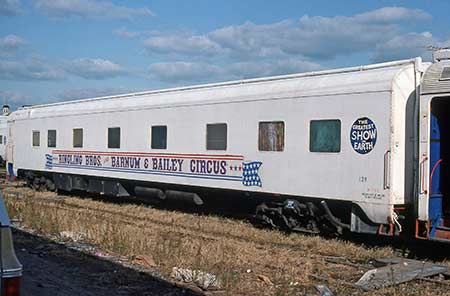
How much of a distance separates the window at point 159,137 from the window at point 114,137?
1934 mm

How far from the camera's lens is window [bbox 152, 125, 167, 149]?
1630cm

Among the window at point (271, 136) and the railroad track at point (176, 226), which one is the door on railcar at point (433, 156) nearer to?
the railroad track at point (176, 226)

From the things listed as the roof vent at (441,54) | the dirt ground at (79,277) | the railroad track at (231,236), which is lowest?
the railroad track at (231,236)

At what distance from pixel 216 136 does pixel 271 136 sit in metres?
1.85

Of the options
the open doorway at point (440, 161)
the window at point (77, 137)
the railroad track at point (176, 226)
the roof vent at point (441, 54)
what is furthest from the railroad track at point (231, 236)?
the roof vent at point (441, 54)

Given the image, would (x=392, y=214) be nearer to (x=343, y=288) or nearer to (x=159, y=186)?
(x=343, y=288)

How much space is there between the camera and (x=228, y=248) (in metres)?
10.8

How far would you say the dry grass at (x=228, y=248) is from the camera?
8227 millimetres

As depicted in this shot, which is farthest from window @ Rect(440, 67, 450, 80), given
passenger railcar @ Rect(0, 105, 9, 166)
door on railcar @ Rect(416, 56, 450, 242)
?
passenger railcar @ Rect(0, 105, 9, 166)

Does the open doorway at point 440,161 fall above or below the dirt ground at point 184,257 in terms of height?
above

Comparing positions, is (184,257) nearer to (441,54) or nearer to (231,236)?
(231,236)

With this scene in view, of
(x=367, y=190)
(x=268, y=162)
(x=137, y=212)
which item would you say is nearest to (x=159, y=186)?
(x=137, y=212)

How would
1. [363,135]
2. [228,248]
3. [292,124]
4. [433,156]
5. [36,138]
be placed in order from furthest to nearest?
[36,138], [292,124], [363,135], [228,248], [433,156]

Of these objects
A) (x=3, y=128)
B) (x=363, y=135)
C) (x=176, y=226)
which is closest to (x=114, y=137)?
(x=176, y=226)
